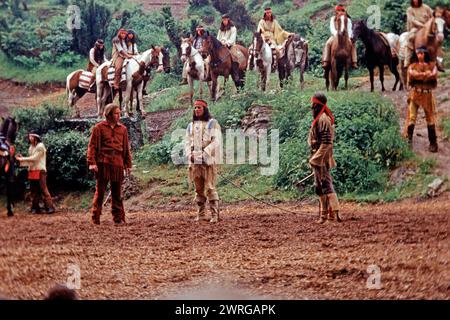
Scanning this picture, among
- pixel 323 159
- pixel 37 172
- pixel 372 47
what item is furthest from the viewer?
pixel 37 172

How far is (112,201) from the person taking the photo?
8.94m

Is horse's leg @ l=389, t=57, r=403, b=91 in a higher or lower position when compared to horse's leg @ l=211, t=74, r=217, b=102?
higher

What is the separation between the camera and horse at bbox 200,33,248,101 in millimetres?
9352

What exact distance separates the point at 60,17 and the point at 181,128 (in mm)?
1593

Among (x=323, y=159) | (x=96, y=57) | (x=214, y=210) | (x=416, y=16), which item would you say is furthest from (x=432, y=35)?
(x=96, y=57)

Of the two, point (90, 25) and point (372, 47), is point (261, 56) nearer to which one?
point (372, 47)

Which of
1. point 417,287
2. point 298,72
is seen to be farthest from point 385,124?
point 417,287

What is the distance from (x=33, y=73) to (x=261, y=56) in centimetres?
219

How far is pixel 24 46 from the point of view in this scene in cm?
952

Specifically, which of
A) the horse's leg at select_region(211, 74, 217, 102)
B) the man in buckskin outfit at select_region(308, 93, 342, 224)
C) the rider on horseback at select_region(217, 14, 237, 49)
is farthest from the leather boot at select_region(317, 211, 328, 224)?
the rider on horseback at select_region(217, 14, 237, 49)

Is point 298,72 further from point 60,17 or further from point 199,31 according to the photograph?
point 60,17

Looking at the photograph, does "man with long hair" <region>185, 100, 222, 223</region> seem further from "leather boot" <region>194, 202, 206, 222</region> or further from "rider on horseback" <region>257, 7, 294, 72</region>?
"rider on horseback" <region>257, 7, 294, 72</region>

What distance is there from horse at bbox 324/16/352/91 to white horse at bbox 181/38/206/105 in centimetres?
118
